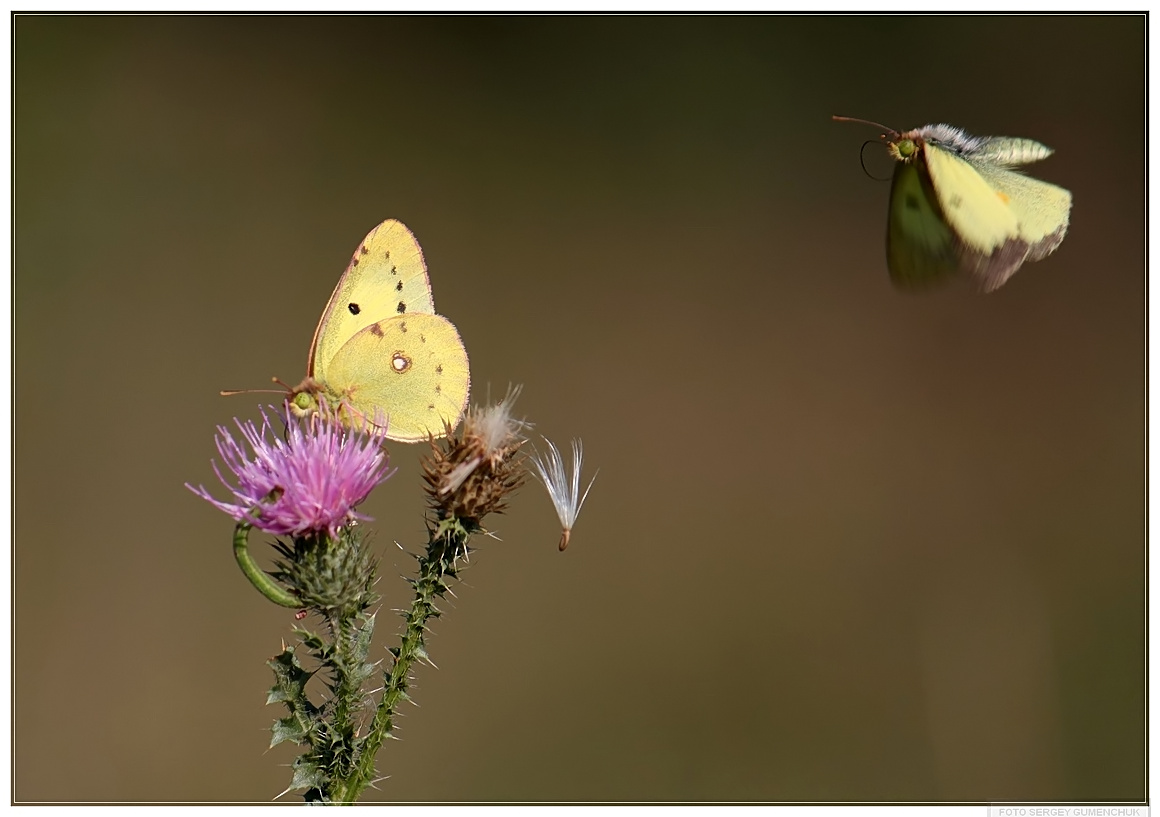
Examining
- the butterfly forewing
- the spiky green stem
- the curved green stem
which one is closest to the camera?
the spiky green stem

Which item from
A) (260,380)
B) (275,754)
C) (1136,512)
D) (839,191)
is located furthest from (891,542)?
(260,380)

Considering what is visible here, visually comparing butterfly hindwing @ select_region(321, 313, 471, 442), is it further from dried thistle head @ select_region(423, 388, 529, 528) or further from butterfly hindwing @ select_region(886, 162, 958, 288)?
butterfly hindwing @ select_region(886, 162, 958, 288)

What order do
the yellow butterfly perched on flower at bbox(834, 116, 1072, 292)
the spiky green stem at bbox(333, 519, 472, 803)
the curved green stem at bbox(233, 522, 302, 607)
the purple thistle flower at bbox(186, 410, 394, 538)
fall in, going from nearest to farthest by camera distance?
the spiky green stem at bbox(333, 519, 472, 803), the curved green stem at bbox(233, 522, 302, 607), the purple thistle flower at bbox(186, 410, 394, 538), the yellow butterfly perched on flower at bbox(834, 116, 1072, 292)

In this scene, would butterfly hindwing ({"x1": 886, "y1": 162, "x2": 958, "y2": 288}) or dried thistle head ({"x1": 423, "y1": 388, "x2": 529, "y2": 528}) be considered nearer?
dried thistle head ({"x1": 423, "y1": 388, "x2": 529, "y2": 528})

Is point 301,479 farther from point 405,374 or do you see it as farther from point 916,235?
point 916,235

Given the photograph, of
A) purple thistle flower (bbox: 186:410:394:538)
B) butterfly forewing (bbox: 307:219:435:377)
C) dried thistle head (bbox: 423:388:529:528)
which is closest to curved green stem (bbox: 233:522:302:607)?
purple thistle flower (bbox: 186:410:394:538)

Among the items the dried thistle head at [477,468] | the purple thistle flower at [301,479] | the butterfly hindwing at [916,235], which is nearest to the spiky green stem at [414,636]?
the dried thistle head at [477,468]

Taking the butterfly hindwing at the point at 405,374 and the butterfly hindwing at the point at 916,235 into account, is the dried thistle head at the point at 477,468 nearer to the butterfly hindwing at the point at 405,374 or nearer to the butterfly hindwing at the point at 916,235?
the butterfly hindwing at the point at 405,374
